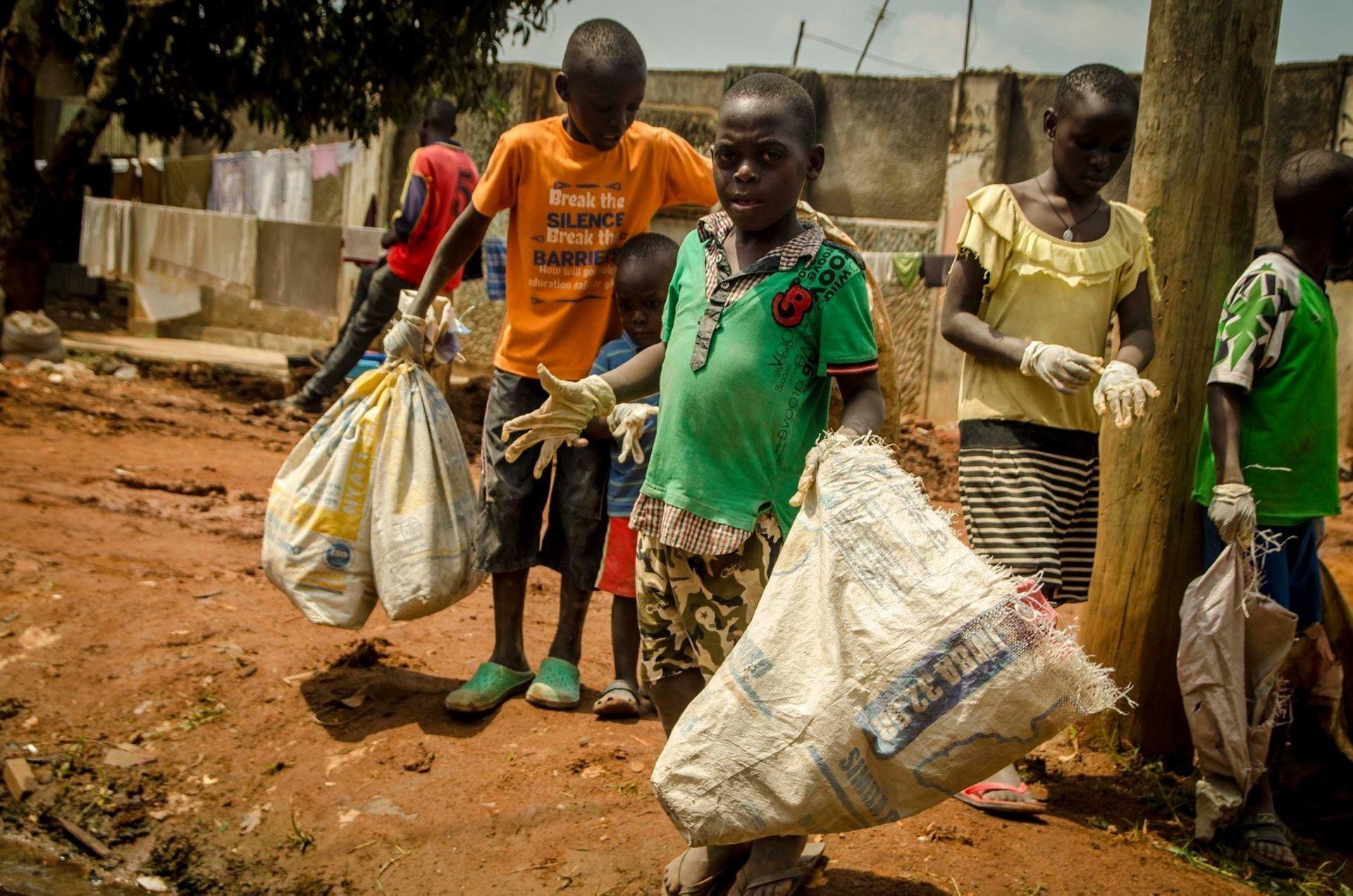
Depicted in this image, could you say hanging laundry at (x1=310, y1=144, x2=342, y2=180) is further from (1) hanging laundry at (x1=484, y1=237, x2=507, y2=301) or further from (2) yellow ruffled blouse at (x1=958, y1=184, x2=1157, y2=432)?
(2) yellow ruffled blouse at (x1=958, y1=184, x2=1157, y2=432)

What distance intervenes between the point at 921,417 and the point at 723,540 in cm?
766

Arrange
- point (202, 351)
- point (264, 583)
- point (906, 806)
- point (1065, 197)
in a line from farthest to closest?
point (202, 351), point (264, 583), point (1065, 197), point (906, 806)

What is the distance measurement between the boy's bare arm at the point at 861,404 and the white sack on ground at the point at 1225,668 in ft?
4.75

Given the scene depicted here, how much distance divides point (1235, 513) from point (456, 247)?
224 cm

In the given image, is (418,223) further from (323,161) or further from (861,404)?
(323,161)

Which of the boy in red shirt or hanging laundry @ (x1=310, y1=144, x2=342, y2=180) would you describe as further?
hanging laundry @ (x1=310, y1=144, x2=342, y2=180)

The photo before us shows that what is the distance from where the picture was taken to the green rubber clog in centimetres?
355

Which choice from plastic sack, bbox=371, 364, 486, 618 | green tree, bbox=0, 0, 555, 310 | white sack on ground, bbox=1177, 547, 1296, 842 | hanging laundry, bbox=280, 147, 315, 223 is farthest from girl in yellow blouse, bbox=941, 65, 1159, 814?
hanging laundry, bbox=280, 147, 315, 223

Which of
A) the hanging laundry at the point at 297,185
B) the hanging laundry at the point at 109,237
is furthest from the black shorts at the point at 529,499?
the hanging laundry at the point at 297,185

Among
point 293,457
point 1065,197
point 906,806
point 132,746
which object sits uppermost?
point 1065,197

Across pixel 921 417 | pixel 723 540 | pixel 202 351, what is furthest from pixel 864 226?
pixel 723 540

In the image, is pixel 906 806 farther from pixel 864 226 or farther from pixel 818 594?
pixel 864 226

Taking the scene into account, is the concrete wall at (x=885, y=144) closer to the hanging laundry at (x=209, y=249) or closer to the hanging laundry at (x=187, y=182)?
the hanging laundry at (x=209, y=249)

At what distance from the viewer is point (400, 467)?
3564mm
